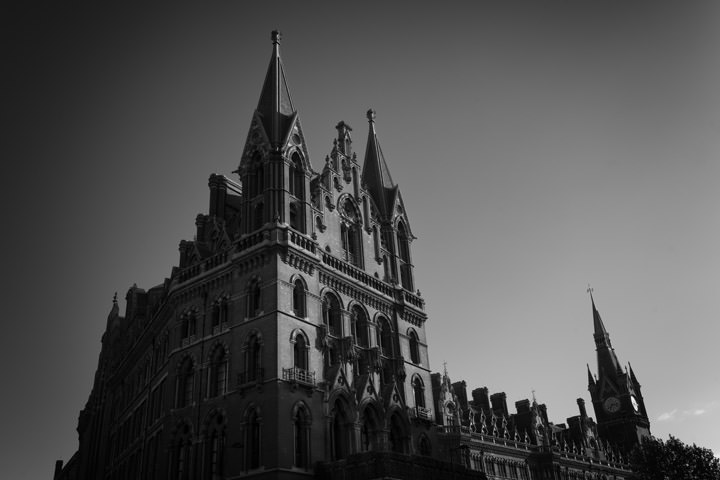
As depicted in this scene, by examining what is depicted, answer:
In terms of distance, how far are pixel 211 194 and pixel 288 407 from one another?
22572mm

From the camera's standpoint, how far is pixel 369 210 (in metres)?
55.6

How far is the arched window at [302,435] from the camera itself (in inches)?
1542

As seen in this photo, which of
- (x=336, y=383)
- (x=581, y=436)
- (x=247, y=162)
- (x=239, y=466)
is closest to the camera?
(x=239, y=466)

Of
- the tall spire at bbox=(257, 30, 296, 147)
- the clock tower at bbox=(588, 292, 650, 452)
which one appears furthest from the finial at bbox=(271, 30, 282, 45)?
the clock tower at bbox=(588, 292, 650, 452)

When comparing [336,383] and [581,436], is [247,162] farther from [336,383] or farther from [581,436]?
[581,436]

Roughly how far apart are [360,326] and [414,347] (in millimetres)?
6189

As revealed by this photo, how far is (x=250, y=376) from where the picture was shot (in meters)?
41.5

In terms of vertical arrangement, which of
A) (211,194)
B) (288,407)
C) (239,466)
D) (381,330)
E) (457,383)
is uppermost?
(211,194)

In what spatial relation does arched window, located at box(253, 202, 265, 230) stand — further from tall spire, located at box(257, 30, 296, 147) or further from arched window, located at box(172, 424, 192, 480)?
arched window, located at box(172, 424, 192, 480)

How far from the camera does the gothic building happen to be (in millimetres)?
40094

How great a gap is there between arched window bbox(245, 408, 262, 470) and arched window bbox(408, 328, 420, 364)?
16.3m

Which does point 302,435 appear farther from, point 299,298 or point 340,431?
point 299,298

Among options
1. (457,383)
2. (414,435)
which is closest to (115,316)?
(457,383)

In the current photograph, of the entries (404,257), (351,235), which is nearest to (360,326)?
(351,235)
